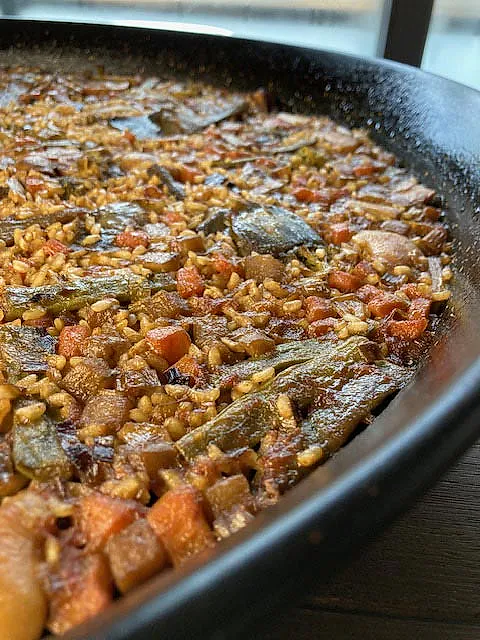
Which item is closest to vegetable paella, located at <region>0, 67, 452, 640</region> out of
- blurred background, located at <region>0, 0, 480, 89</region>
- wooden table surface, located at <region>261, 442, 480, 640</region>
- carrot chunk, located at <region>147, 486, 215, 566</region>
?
carrot chunk, located at <region>147, 486, 215, 566</region>

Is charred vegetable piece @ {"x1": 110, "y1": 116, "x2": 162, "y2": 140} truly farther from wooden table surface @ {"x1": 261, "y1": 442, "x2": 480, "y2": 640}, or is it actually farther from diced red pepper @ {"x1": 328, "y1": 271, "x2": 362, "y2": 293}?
wooden table surface @ {"x1": 261, "y1": 442, "x2": 480, "y2": 640}

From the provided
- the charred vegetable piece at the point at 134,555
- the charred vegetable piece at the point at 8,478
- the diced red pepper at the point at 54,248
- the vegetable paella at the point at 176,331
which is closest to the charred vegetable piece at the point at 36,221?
the vegetable paella at the point at 176,331

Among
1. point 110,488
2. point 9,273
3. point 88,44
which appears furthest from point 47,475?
point 88,44

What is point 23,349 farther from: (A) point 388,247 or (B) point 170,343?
(A) point 388,247

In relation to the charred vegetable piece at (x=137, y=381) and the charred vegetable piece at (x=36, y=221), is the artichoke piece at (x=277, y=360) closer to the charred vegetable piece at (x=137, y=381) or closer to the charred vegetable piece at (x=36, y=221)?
the charred vegetable piece at (x=137, y=381)

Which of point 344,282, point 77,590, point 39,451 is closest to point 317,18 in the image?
point 344,282

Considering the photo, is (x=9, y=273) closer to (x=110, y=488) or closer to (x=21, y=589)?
(x=110, y=488)
